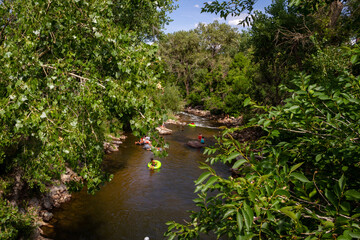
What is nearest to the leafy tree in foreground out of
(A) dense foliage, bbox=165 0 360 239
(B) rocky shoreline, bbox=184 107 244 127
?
(A) dense foliage, bbox=165 0 360 239

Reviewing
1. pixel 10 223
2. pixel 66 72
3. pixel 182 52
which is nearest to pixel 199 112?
pixel 182 52

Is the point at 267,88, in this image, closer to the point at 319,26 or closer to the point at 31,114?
the point at 319,26

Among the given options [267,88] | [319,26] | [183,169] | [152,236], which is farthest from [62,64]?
[267,88]

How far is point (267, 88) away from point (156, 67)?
19.6 metres

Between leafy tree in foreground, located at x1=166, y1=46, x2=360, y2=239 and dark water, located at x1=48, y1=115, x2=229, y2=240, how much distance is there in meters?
8.22

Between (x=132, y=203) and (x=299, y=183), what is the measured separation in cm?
1090

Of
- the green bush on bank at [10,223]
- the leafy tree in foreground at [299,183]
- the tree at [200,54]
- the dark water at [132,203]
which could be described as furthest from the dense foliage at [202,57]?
the leafy tree in foreground at [299,183]

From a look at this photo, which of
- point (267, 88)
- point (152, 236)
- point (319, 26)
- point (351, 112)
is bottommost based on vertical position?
point (152, 236)

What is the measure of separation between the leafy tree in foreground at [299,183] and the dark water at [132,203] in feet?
27.0

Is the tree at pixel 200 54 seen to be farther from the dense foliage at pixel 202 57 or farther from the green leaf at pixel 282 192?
the green leaf at pixel 282 192

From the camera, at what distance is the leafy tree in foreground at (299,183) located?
1765 mm

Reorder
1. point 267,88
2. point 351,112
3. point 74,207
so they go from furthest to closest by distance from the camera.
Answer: point 267,88 → point 74,207 → point 351,112

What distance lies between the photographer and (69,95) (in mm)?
3721

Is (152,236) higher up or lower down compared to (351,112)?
lower down
